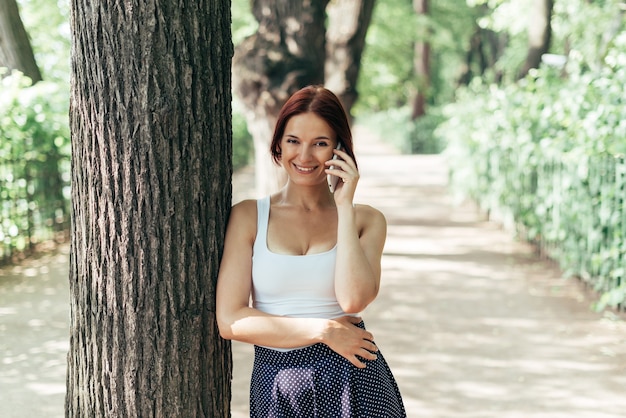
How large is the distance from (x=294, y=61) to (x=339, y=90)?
2192 millimetres

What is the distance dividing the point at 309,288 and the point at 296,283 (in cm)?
5

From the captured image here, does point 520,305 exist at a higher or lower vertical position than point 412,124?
lower

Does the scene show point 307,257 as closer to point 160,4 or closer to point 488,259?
point 160,4

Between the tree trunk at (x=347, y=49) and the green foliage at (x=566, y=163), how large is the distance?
252 cm

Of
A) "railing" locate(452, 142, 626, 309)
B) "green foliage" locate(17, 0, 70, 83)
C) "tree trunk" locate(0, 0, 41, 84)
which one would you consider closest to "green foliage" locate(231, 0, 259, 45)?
"green foliage" locate(17, 0, 70, 83)

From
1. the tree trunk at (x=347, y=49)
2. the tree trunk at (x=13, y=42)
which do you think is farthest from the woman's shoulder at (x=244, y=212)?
the tree trunk at (x=13, y=42)

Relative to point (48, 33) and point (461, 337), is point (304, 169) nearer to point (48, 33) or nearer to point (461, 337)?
point (461, 337)

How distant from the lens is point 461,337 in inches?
291

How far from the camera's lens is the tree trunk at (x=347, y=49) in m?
11.9

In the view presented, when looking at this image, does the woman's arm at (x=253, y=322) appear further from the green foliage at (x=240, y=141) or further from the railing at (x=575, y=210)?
the green foliage at (x=240, y=141)

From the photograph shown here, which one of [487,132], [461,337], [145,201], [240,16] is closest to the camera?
[145,201]

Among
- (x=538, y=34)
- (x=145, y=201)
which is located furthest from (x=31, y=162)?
(x=538, y=34)

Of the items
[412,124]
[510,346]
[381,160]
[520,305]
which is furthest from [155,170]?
[412,124]

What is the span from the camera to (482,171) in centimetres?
1452
